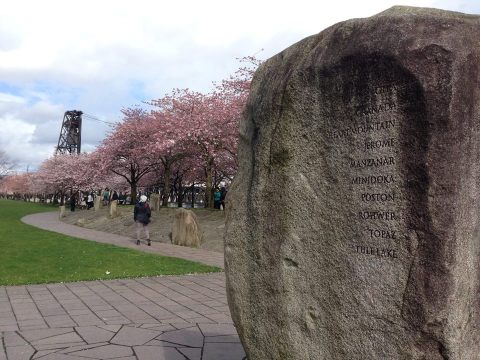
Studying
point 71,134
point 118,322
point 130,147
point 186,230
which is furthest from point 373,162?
point 71,134

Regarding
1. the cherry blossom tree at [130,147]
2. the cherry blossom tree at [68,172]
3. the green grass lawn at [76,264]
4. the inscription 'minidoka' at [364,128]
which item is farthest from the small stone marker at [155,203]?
the inscription 'minidoka' at [364,128]

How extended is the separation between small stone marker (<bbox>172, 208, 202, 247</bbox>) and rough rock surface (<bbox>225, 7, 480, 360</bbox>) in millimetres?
13549

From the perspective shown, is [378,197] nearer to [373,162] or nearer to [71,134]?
[373,162]

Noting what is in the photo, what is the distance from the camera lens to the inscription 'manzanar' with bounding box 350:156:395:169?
3172mm

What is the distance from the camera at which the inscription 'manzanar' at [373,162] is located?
125 inches

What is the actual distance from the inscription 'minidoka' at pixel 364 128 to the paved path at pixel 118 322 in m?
2.74

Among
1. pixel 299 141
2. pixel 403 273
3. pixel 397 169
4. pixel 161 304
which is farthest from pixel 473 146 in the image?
pixel 161 304

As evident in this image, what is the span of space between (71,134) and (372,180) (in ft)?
256

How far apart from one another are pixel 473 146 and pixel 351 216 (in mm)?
886

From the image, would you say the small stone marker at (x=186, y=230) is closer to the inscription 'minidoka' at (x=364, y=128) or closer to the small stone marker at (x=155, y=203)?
the small stone marker at (x=155, y=203)

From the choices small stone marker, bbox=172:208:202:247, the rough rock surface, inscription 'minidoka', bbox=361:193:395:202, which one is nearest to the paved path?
the rough rock surface

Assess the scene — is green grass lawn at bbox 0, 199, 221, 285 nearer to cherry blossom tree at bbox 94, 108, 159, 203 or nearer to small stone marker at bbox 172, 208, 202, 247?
small stone marker at bbox 172, 208, 202, 247

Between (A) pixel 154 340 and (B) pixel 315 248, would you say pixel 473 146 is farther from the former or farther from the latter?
(A) pixel 154 340

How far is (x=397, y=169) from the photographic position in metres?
3.12
